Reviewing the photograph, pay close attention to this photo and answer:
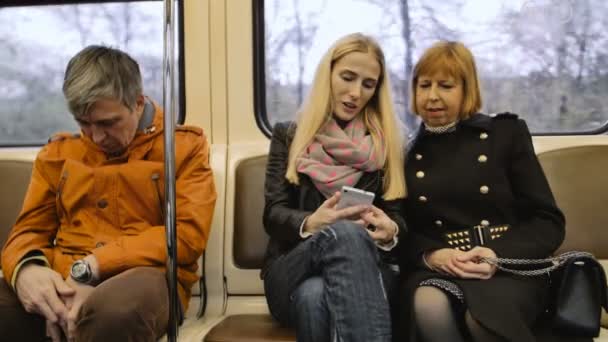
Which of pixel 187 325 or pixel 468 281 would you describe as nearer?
pixel 468 281

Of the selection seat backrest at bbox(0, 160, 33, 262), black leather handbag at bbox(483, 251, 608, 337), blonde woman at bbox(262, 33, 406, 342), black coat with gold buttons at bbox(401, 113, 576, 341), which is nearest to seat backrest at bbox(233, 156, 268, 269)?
blonde woman at bbox(262, 33, 406, 342)

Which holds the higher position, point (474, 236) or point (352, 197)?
point (352, 197)

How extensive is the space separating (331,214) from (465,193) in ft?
1.46

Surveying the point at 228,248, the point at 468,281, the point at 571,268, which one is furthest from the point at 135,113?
the point at 571,268

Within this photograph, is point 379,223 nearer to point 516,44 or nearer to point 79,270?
point 79,270

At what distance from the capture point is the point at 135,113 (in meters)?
1.85

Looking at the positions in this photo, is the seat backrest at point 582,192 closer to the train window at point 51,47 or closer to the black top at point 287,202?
the black top at point 287,202

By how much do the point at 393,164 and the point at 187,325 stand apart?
84cm

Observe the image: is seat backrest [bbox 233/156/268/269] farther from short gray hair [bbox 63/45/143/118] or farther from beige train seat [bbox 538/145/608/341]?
beige train seat [bbox 538/145/608/341]

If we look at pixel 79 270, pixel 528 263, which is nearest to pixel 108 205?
pixel 79 270

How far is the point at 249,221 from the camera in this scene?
2328 mm

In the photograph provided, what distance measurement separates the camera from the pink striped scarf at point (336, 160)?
1.92 metres

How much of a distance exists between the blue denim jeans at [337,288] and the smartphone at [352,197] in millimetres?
136

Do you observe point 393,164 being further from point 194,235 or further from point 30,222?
point 30,222
